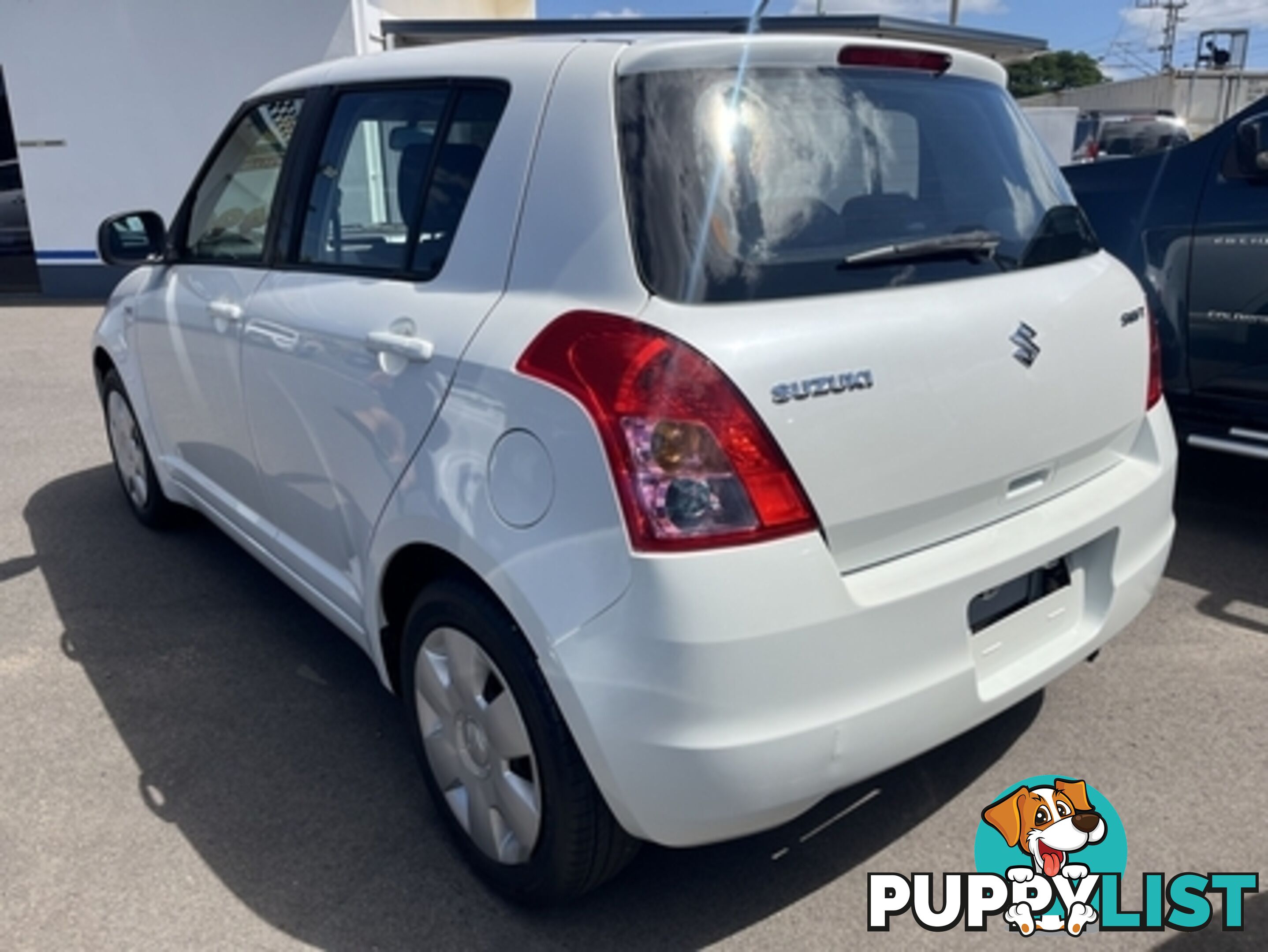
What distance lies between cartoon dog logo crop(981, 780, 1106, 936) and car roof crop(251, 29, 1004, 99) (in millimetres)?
1831

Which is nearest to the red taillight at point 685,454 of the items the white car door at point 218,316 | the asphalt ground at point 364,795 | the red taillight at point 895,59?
the red taillight at point 895,59

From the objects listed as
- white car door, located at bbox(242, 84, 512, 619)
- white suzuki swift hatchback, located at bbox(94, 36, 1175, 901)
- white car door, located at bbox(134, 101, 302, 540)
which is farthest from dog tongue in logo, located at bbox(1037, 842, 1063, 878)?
white car door, located at bbox(134, 101, 302, 540)

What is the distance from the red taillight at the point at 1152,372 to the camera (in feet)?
9.30

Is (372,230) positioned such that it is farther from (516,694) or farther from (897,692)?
(897,692)

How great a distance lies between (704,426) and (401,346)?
86 cm

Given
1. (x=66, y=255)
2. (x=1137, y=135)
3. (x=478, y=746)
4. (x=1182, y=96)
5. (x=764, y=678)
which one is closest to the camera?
(x=764, y=678)

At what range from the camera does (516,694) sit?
2.25 metres

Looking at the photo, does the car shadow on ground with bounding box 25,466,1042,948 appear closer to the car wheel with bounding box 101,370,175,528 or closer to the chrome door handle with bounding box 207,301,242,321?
the car wheel with bounding box 101,370,175,528

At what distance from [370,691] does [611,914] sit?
1299mm

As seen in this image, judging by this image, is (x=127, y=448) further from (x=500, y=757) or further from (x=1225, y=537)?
(x=1225, y=537)

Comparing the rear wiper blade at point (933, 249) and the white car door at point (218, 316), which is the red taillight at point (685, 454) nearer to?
the rear wiper blade at point (933, 249)

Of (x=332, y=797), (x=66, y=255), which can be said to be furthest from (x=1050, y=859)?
(x=66, y=255)

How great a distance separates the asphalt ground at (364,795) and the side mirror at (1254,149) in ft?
4.89

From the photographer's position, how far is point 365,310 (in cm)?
272
